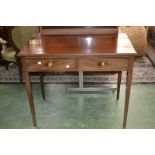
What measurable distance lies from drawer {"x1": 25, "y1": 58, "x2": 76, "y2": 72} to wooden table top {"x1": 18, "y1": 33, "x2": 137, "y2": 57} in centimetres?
6

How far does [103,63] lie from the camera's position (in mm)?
1613

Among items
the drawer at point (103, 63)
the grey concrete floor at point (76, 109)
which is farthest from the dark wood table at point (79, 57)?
the grey concrete floor at point (76, 109)

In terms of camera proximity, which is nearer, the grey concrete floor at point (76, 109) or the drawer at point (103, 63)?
the drawer at point (103, 63)

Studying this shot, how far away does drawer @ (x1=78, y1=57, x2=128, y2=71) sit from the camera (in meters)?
1.61

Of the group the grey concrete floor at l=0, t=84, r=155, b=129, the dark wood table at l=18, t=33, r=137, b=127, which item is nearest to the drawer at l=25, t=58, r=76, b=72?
the dark wood table at l=18, t=33, r=137, b=127

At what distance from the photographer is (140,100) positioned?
2.40m

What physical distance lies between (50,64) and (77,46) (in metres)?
0.28

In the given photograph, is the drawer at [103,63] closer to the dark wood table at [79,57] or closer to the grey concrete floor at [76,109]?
the dark wood table at [79,57]

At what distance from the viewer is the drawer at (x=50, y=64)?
1632 millimetres

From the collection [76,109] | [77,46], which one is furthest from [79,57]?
[76,109]

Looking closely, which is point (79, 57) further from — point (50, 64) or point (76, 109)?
point (76, 109)

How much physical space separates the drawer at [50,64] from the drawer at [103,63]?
0.08m

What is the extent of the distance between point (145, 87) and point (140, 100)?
0.32 metres
